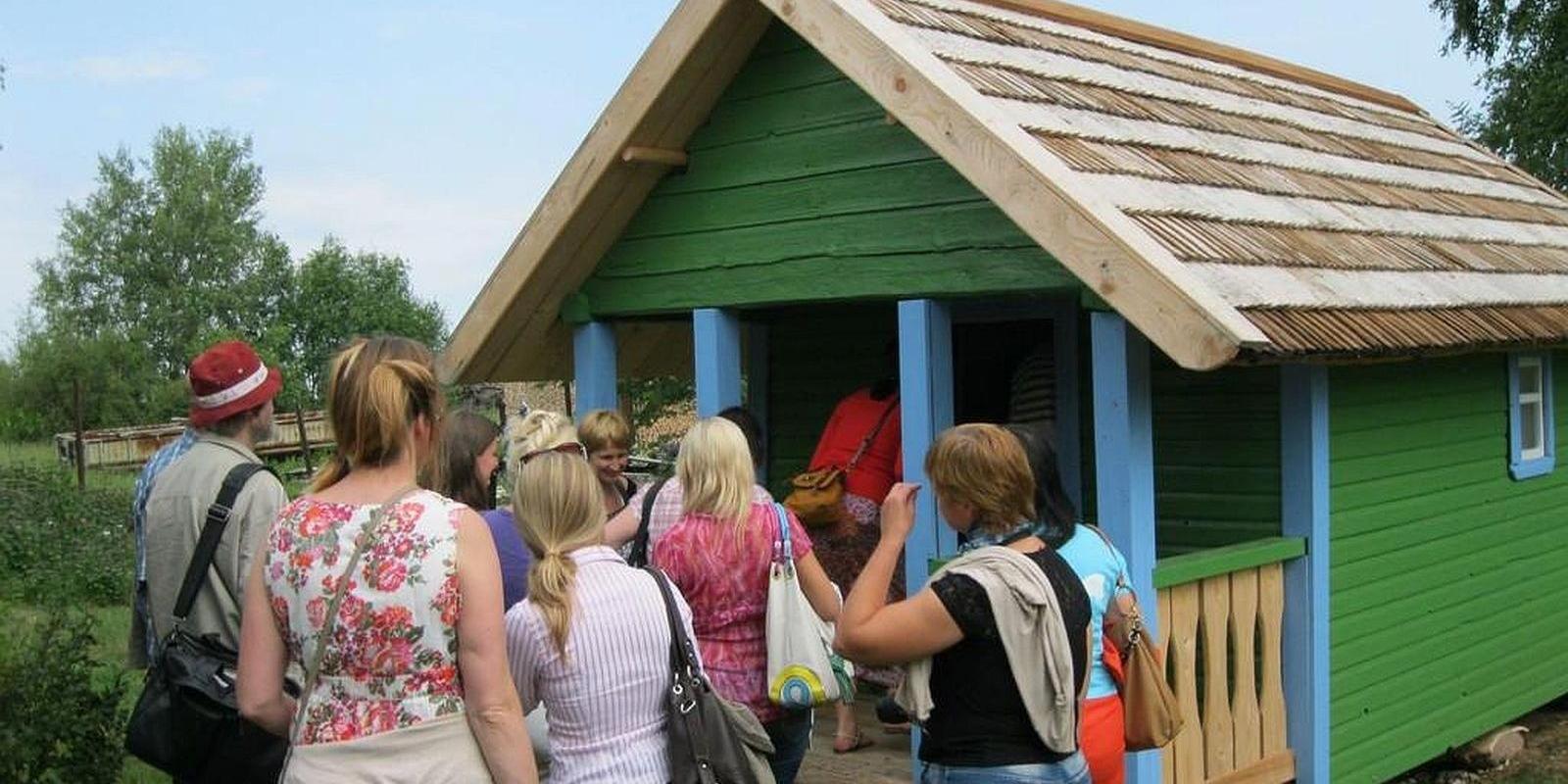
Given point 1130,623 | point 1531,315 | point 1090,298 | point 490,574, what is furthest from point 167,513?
point 1531,315

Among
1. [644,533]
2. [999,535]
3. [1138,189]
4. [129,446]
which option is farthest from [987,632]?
A: [129,446]

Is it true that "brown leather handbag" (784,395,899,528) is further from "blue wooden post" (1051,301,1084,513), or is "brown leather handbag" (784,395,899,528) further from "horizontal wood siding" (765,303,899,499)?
"horizontal wood siding" (765,303,899,499)

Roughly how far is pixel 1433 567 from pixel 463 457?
221 inches

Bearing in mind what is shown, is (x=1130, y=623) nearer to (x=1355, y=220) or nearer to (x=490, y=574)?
(x=490, y=574)

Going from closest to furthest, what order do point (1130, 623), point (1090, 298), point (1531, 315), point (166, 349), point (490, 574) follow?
1. point (490, 574)
2. point (1130, 623)
3. point (1090, 298)
4. point (1531, 315)
5. point (166, 349)

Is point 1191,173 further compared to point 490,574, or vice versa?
point 1191,173

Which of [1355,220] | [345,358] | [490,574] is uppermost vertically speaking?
[1355,220]

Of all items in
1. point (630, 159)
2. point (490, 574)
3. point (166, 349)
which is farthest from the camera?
point (166, 349)

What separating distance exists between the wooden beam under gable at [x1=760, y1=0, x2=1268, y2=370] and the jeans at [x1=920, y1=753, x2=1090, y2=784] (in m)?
1.94

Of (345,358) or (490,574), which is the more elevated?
(345,358)

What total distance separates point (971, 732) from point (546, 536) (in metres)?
1.15

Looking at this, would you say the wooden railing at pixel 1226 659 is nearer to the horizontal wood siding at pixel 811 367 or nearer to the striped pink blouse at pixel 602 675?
the striped pink blouse at pixel 602 675

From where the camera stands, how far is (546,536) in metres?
4.11

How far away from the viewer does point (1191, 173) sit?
7383 millimetres
